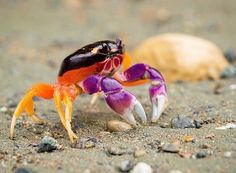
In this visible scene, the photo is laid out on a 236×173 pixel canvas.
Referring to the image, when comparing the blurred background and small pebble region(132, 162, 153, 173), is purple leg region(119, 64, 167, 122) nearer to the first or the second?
small pebble region(132, 162, 153, 173)

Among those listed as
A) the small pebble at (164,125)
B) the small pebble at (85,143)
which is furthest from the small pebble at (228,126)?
the small pebble at (85,143)

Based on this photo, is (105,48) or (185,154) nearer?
(185,154)

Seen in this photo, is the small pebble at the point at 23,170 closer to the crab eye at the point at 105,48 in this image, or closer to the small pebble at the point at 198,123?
the crab eye at the point at 105,48

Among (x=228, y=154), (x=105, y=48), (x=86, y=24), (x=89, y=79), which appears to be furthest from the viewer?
(x=86, y=24)

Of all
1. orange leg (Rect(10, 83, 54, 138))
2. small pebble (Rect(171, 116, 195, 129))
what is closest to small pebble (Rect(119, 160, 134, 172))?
small pebble (Rect(171, 116, 195, 129))

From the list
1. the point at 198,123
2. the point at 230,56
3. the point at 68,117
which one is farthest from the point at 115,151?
the point at 230,56

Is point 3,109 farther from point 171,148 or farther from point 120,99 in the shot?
point 171,148

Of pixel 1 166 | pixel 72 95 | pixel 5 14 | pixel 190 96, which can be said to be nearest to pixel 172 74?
pixel 190 96
